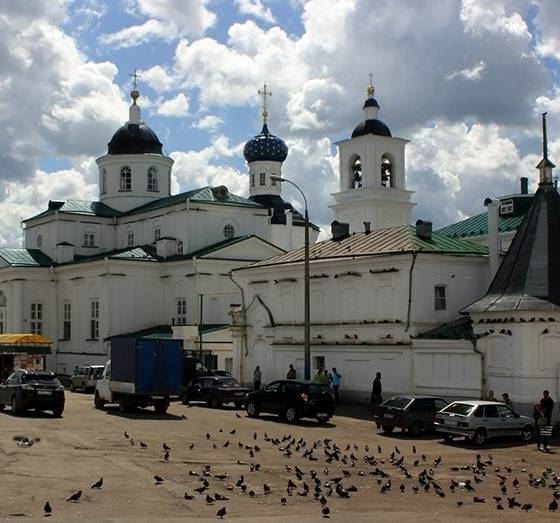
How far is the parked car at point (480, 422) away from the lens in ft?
86.9

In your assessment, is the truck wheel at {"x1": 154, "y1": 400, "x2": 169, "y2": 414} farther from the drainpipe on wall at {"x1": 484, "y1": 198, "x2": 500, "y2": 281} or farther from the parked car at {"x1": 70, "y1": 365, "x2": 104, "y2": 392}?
the drainpipe on wall at {"x1": 484, "y1": 198, "x2": 500, "y2": 281}

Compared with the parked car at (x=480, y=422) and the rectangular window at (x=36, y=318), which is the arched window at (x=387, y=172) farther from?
the parked car at (x=480, y=422)

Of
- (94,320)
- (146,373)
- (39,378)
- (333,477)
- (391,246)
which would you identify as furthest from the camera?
(94,320)

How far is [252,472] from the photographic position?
2055 centimetres

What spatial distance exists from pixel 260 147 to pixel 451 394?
4743 centimetres

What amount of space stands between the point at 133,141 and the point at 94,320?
612 inches

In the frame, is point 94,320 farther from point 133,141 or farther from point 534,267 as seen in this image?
point 534,267

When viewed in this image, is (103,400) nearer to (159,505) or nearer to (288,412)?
(288,412)

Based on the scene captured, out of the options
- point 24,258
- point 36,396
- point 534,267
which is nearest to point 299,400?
point 36,396

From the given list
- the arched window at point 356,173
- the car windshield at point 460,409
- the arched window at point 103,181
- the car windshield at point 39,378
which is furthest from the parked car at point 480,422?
the arched window at point 103,181

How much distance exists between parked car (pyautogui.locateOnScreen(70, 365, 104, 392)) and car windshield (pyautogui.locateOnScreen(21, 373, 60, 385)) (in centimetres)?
1336

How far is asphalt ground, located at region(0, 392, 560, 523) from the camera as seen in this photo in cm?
1609

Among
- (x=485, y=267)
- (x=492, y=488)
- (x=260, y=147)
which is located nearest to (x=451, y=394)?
(x=485, y=267)

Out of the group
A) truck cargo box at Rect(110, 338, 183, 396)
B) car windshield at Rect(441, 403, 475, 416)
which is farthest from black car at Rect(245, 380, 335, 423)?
car windshield at Rect(441, 403, 475, 416)
